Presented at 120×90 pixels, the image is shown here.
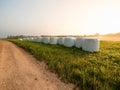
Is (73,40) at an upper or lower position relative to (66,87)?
upper

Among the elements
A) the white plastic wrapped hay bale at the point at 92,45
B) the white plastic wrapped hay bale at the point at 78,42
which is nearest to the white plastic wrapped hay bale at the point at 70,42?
the white plastic wrapped hay bale at the point at 78,42

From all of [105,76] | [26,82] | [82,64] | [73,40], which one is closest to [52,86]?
[26,82]

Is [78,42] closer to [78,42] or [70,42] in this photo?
[78,42]

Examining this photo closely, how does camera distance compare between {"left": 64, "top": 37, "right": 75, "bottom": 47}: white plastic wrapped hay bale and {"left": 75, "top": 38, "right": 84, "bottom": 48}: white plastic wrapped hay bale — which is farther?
{"left": 64, "top": 37, "right": 75, "bottom": 47}: white plastic wrapped hay bale

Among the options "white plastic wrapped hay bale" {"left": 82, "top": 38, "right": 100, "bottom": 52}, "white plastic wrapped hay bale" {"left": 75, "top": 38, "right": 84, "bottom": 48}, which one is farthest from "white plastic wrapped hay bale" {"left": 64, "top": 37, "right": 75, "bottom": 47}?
"white plastic wrapped hay bale" {"left": 82, "top": 38, "right": 100, "bottom": 52}

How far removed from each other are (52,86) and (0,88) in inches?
80.6

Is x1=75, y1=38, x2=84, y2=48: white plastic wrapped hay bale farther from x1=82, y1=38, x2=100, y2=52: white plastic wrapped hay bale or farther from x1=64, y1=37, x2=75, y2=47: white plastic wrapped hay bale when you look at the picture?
x1=82, y1=38, x2=100, y2=52: white plastic wrapped hay bale

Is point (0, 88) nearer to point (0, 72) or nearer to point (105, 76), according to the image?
point (0, 72)

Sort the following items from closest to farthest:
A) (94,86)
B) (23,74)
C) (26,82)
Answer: (94,86) < (26,82) < (23,74)

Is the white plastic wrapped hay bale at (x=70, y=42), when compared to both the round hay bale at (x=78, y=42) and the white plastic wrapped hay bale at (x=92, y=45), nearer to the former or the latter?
the round hay bale at (x=78, y=42)

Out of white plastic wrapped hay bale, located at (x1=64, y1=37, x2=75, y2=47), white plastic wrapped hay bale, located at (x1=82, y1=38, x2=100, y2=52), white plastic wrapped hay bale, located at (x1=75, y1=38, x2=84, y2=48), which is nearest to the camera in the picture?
white plastic wrapped hay bale, located at (x1=82, y1=38, x2=100, y2=52)

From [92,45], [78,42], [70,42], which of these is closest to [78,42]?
[78,42]

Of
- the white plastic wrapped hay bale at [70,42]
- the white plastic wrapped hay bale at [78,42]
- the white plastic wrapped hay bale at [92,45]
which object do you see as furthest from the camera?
the white plastic wrapped hay bale at [70,42]

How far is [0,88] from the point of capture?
22.6 ft
